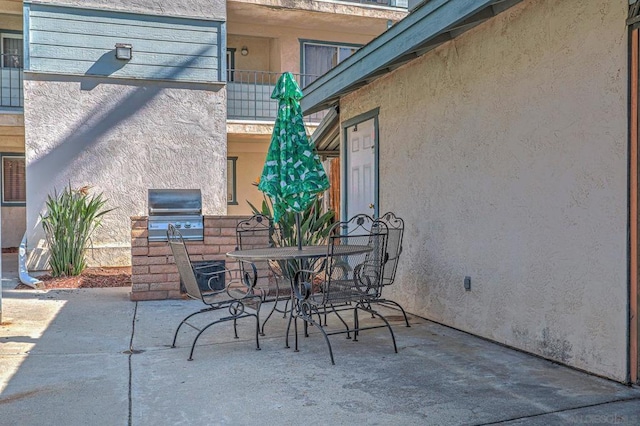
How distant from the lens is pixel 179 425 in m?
2.97

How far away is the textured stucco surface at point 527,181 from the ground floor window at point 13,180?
36.1 ft

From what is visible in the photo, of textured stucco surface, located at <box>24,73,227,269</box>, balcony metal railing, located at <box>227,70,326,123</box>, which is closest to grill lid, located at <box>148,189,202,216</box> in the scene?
textured stucco surface, located at <box>24,73,227,269</box>

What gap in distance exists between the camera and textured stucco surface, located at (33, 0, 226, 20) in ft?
32.5

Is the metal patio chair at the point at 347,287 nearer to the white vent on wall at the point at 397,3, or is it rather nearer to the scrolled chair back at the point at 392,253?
the scrolled chair back at the point at 392,253

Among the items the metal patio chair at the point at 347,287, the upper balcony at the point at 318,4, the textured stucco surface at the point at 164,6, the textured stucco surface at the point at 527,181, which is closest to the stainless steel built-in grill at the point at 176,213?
the metal patio chair at the point at 347,287

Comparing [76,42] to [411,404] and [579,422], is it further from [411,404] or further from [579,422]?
[579,422]

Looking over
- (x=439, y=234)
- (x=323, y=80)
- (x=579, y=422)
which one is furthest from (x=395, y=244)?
(x=323, y=80)

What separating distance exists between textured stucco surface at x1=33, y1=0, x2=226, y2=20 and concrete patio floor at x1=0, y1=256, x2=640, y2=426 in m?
6.77

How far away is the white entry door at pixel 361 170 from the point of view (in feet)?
23.6

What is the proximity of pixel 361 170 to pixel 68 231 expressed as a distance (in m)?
4.91

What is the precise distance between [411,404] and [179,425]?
1.35m

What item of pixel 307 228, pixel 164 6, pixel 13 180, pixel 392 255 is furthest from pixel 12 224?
pixel 392 255

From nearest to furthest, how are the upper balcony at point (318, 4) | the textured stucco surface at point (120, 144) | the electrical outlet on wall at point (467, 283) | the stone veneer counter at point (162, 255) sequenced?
the electrical outlet on wall at point (467, 283)
the stone veneer counter at point (162, 255)
the textured stucco surface at point (120, 144)
the upper balcony at point (318, 4)

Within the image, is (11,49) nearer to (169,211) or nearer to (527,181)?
(169,211)
